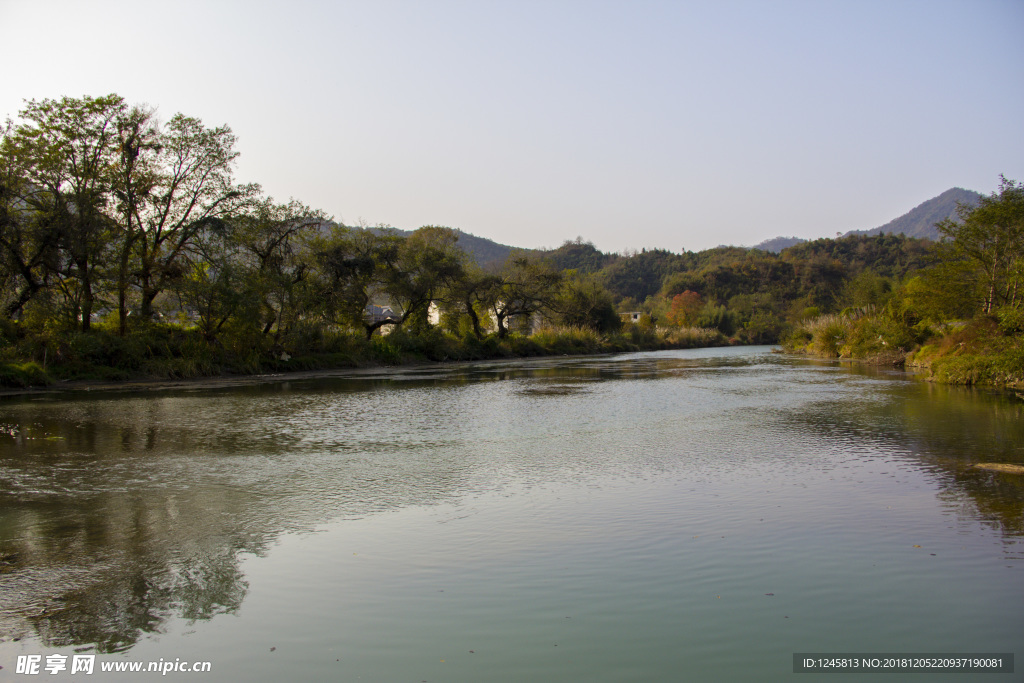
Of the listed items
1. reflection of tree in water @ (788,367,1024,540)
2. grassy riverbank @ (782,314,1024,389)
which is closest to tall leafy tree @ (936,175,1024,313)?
grassy riverbank @ (782,314,1024,389)

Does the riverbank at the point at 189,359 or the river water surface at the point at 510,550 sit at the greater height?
the riverbank at the point at 189,359

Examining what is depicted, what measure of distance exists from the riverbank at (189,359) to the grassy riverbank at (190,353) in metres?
0.03

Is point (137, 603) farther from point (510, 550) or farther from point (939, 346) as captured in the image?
point (939, 346)

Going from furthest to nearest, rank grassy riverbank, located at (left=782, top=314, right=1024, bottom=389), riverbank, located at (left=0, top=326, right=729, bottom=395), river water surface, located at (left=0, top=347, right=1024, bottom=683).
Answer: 1. riverbank, located at (left=0, top=326, right=729, bottom=395)
2. grassy riverbank, located at (left=782, top=314, right=1024, bottom=389)
3. river water surface, located at (left=0, top=347, right=1024, bottom=683)

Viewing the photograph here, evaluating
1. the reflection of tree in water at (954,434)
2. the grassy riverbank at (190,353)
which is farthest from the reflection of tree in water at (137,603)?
the grassy riverbank at (190,353)

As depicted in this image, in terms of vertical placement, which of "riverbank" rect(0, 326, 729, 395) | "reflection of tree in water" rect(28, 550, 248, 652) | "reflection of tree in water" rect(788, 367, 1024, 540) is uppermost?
"riverbank" rect(0, 326, 729, 395)

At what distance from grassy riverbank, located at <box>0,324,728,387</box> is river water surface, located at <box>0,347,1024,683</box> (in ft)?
36.5

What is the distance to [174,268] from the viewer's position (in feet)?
84.2

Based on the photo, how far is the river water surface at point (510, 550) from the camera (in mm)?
3721

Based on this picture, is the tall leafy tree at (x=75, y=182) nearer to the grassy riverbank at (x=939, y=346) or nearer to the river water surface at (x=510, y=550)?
the river water surface at (x=510, y=550)

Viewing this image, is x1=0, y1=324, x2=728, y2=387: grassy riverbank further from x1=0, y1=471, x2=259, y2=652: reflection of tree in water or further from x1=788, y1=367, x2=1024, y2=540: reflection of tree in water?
x1=788, y1=367, x2=1024, y2=540: reflection of tree in water

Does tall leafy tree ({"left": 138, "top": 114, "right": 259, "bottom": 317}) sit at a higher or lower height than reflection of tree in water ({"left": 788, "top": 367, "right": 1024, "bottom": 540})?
higher

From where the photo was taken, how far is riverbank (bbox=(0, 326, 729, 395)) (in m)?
20.5

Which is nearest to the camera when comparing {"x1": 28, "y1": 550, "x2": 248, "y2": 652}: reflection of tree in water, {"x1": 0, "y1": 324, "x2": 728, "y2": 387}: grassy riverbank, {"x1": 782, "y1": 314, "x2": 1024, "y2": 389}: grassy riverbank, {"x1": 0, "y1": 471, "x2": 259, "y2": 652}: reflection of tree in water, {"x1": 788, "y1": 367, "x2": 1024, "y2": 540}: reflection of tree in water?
{"x1": 28, "y1": 550, "x2": 248, "y2": 652}: reflection of tree in water
